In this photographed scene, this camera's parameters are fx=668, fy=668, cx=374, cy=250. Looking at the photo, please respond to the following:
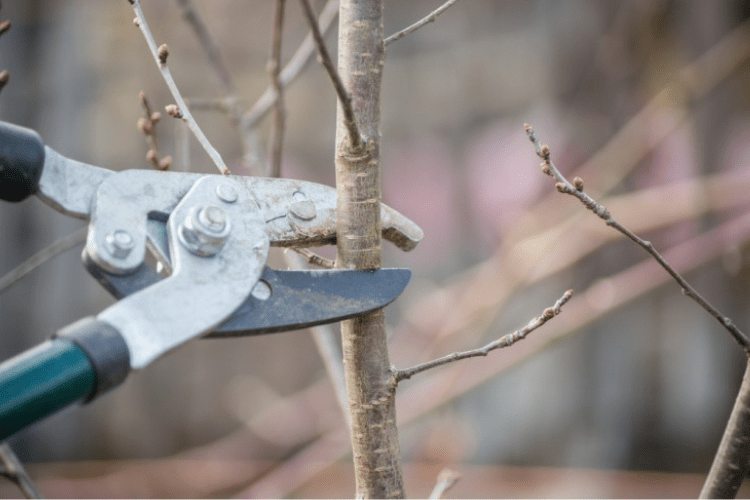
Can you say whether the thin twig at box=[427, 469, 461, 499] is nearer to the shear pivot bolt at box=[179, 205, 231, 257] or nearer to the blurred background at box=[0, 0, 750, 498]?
the shear pivot bolt at box=[179, 205, 231, 257]

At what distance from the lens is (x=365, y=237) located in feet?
2.17

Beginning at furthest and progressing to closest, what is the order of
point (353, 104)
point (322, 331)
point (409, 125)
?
point (409, 125) < point (322, 331) < point (353, 104)

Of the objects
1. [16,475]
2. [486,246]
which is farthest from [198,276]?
[486,246]

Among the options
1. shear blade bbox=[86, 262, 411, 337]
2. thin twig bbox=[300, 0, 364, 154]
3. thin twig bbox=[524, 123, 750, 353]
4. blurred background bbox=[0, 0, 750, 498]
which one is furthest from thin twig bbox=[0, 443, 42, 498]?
blurred background bbox=[0, 0, 750, 498]

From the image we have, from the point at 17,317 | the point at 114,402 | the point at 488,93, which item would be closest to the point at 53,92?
the point at 17,317

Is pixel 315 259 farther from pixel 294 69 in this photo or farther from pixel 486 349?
pixel 294 69

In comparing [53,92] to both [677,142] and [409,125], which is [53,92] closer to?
[409,125]

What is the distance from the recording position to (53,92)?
10.5 ft

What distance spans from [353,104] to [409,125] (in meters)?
2.28

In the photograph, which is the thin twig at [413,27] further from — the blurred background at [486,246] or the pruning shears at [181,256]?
the blurred background at [486,246]

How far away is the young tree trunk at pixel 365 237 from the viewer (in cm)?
64

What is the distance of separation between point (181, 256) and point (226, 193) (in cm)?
8

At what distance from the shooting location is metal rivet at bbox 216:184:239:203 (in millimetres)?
688

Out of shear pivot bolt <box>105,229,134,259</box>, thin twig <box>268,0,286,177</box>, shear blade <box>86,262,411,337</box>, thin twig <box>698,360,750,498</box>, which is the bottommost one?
thin twig <box>698,360,750,498</box>
